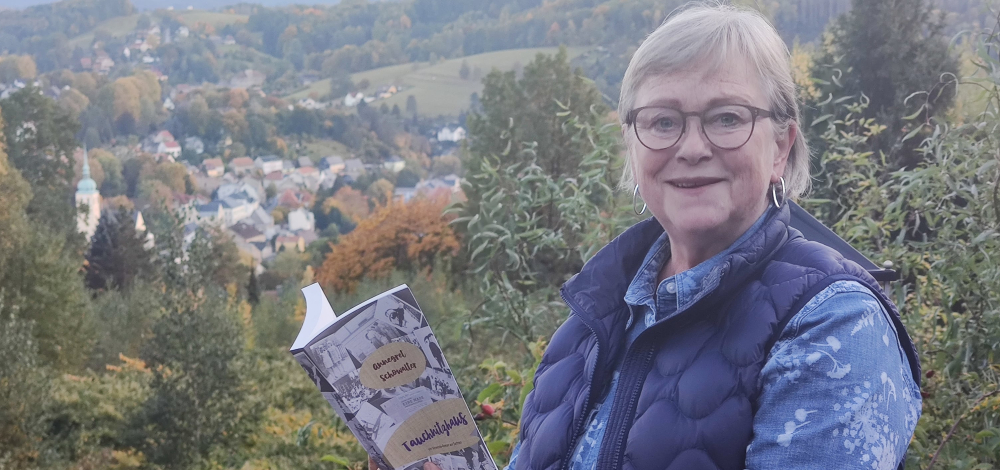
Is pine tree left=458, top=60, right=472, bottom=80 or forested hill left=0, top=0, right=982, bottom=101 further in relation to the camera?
pine tree left=458, top=60, right=472, bottom=80

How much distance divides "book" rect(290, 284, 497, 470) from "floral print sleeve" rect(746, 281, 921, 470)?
1.53ft

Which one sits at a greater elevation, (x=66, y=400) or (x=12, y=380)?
(x=12, y=380)

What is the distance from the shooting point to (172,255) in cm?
564

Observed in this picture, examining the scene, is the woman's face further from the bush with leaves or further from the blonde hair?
the bush with leaves

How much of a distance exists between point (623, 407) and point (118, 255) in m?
17.8

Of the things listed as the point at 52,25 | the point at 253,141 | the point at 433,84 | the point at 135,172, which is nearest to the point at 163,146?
the point at 253,141

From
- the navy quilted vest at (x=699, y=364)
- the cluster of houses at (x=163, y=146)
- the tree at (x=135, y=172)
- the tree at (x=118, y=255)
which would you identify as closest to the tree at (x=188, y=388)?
the navy quilted vest at (x=699, y=364)

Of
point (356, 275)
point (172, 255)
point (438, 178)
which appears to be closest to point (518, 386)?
point (172, 255)

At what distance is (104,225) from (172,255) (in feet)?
44.1

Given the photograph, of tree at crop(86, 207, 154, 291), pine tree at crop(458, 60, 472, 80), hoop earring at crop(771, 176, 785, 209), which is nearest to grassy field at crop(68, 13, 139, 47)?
pine tree at crop(458, 60, 472, 80)

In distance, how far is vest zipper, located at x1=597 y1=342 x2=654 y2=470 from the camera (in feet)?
3.31

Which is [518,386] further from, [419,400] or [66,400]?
[66,400]

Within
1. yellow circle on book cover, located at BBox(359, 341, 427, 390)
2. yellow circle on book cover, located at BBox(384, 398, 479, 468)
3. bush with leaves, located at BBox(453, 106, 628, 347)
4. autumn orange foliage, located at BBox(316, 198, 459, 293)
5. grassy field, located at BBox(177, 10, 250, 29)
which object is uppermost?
yellow circle on book cover, located at BBox(359, 341, 427, 390)

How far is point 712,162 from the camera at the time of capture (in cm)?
109
